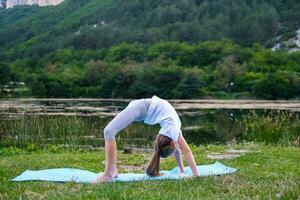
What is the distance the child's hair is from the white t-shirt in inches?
3.3

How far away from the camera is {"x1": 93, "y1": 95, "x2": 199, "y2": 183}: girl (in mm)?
8203

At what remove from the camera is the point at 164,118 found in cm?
847

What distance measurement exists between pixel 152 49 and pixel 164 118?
88.8m

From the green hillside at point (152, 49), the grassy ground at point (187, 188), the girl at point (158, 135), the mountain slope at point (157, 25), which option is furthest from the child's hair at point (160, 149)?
the mountain slope at point (157, 25)

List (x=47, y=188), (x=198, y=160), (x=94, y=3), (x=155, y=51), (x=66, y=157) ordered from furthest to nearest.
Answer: (x=94, y=3), (x=155, y=51), (x=66, y=157), (x=198, y=160), (x=47, y=188)

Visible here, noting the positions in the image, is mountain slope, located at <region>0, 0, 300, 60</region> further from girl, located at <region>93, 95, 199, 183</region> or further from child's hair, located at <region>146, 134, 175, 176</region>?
child's hair, located at <region>146, 134, 175, 176</region>

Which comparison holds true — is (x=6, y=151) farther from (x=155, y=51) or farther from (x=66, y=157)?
(x=155, y=51)

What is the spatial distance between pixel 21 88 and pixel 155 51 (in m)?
32.2

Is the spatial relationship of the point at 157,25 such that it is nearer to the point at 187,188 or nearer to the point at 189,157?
the point at 189,157

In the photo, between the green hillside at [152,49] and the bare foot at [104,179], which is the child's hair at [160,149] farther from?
the green hillside at [152,49]

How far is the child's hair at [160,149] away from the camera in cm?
830

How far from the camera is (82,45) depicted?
115688 millimetres

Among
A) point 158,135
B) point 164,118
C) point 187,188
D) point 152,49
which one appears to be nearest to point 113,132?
point 158,135

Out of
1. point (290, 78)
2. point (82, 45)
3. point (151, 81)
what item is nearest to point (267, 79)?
point (290, 78)
